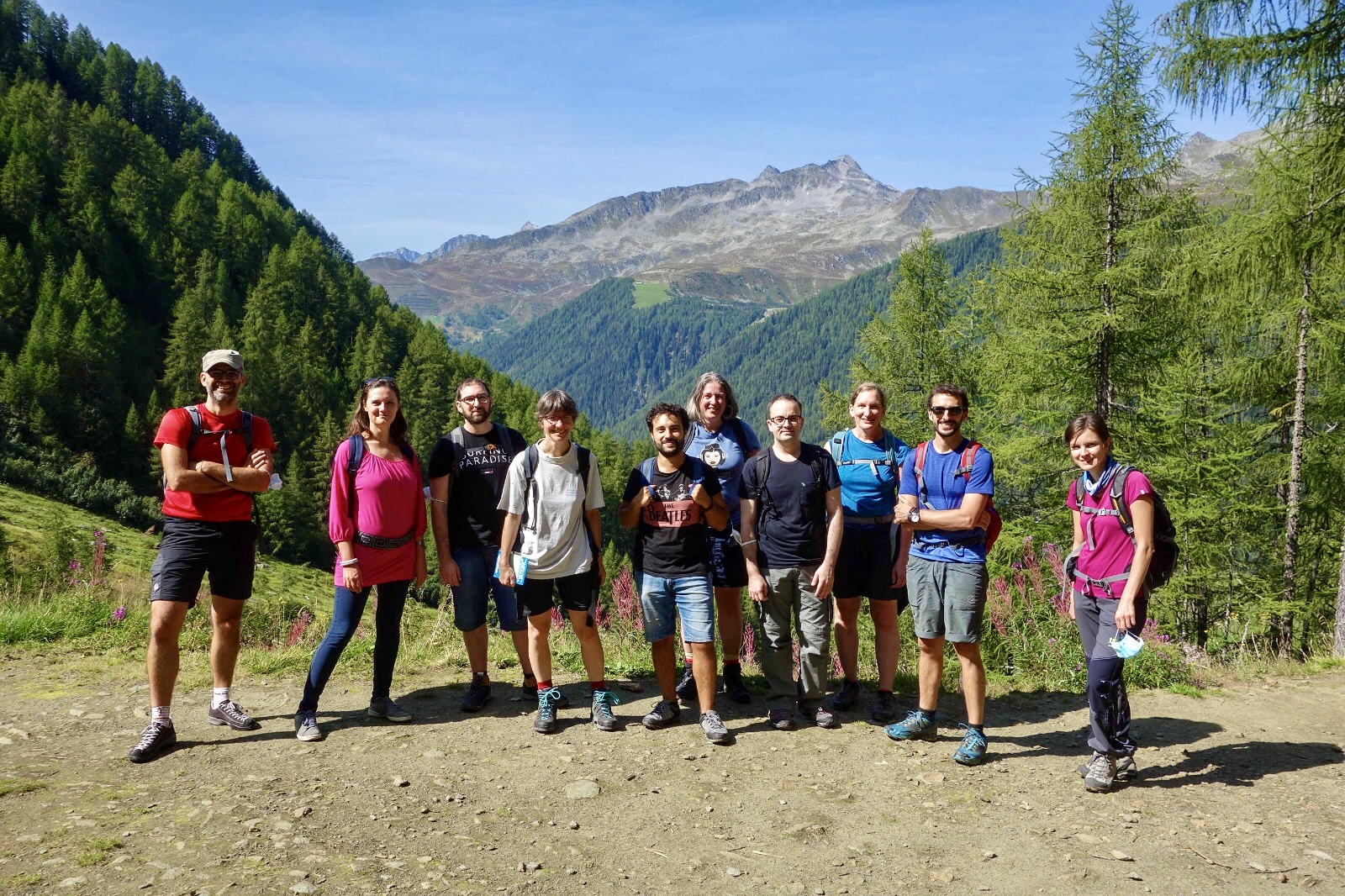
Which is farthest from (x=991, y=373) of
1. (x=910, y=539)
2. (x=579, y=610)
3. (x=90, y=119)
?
(x=90, y=119)

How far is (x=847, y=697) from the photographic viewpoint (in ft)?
18.6

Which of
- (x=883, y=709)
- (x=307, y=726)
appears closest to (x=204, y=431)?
(x=307, y=726)

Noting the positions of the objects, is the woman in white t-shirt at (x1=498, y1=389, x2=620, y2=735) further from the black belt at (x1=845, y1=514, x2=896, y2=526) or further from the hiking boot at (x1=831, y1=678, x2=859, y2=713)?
the black belt at (x1=845, y1=514, x2=896, y2=526)

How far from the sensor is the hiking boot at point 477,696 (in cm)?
559

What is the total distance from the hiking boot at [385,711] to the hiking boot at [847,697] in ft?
9.59

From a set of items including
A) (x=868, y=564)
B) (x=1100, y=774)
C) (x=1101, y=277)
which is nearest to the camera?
(x=1100, y=774)

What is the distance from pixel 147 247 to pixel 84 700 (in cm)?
8611

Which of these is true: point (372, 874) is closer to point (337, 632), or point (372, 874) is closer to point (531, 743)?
point (531, 743)

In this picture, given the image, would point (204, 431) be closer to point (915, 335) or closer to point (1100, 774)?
point (1100, 774)

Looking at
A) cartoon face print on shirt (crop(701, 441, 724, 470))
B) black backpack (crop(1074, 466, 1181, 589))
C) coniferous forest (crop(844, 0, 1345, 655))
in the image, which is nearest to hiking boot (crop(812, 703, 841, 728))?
cartoon face print on shirt (crop(701, 441, 724, 470))

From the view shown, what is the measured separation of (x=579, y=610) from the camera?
5.19 meters

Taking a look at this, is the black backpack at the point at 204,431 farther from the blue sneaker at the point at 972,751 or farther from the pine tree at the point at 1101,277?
the pine tree at the point at 1101,277

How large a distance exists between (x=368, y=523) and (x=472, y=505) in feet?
2.22

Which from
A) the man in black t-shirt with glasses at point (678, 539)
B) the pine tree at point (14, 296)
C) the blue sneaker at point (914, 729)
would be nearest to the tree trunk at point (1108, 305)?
the blue sneaker at point (914, 729)
